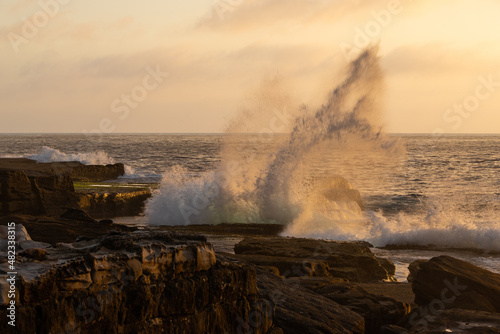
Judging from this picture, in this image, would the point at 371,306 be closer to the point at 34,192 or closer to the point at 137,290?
the point at 137,290

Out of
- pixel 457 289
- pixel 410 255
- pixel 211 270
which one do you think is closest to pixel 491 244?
pixel 410 255

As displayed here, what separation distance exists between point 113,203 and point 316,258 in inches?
500

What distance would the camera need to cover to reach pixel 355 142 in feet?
77.6

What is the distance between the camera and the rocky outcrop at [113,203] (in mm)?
20717

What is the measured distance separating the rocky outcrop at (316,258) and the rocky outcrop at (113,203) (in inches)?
403

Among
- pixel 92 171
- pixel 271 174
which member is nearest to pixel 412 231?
pixel 271 174

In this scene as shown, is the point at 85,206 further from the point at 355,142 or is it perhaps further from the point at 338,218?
the point at 355,142

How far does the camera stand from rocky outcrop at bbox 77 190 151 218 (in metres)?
20.7

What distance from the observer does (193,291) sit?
5.04 metres

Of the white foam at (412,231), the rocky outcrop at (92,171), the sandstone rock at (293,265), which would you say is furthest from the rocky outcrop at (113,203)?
the rocky outcrop at (92,171)

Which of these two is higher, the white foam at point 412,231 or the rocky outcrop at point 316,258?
the rocky outcrop at point 316,258

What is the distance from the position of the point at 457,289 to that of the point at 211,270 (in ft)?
14.5

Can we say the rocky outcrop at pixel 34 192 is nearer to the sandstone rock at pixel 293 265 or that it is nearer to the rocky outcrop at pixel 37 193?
the rocky outcrop at pixel 37 193

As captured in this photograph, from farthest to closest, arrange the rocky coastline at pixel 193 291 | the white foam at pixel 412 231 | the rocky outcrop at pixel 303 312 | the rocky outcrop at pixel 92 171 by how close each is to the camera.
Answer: the rocky outcrop at pixel 92 171
the white foam at pixel 412 231
the rocky outcrop at pixel 303 312
the rocky coastline at pixel 193 291
